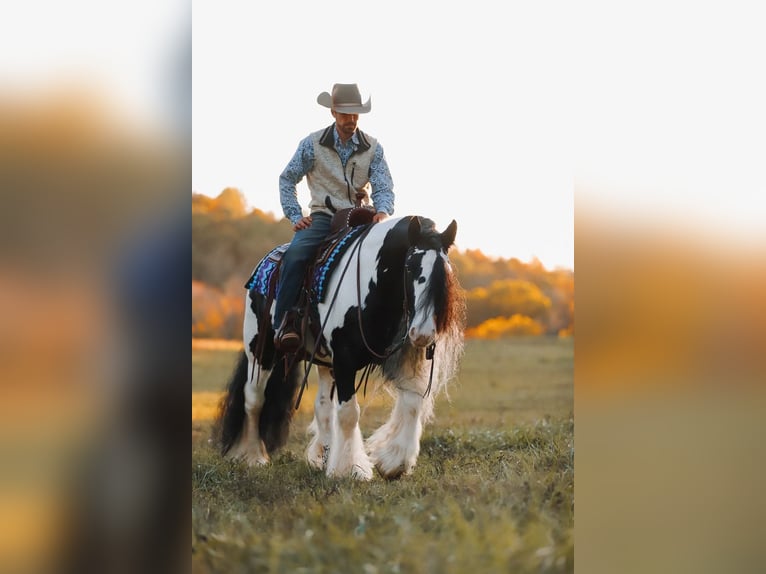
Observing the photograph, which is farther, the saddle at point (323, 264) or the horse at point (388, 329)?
the saddle at point (323, 264)

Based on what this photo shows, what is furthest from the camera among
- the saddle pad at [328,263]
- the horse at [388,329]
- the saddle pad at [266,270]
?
the saddle pad at [266,270]

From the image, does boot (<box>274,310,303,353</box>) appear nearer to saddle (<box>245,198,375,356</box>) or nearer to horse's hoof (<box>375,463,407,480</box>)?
saddle (<box>245,198,375,356</box>)

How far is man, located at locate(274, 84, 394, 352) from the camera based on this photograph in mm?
5117

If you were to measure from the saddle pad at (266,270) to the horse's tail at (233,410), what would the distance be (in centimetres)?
71

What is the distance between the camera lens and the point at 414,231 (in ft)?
14.8

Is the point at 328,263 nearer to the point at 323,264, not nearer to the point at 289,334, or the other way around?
the point at 323,264

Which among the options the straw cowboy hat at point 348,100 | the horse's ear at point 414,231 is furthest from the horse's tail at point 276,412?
the straw cowboy hat at point 348,100

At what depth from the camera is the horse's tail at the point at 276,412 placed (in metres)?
5.93

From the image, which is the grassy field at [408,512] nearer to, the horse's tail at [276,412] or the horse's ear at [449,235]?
the horse's tail at [276,412]
